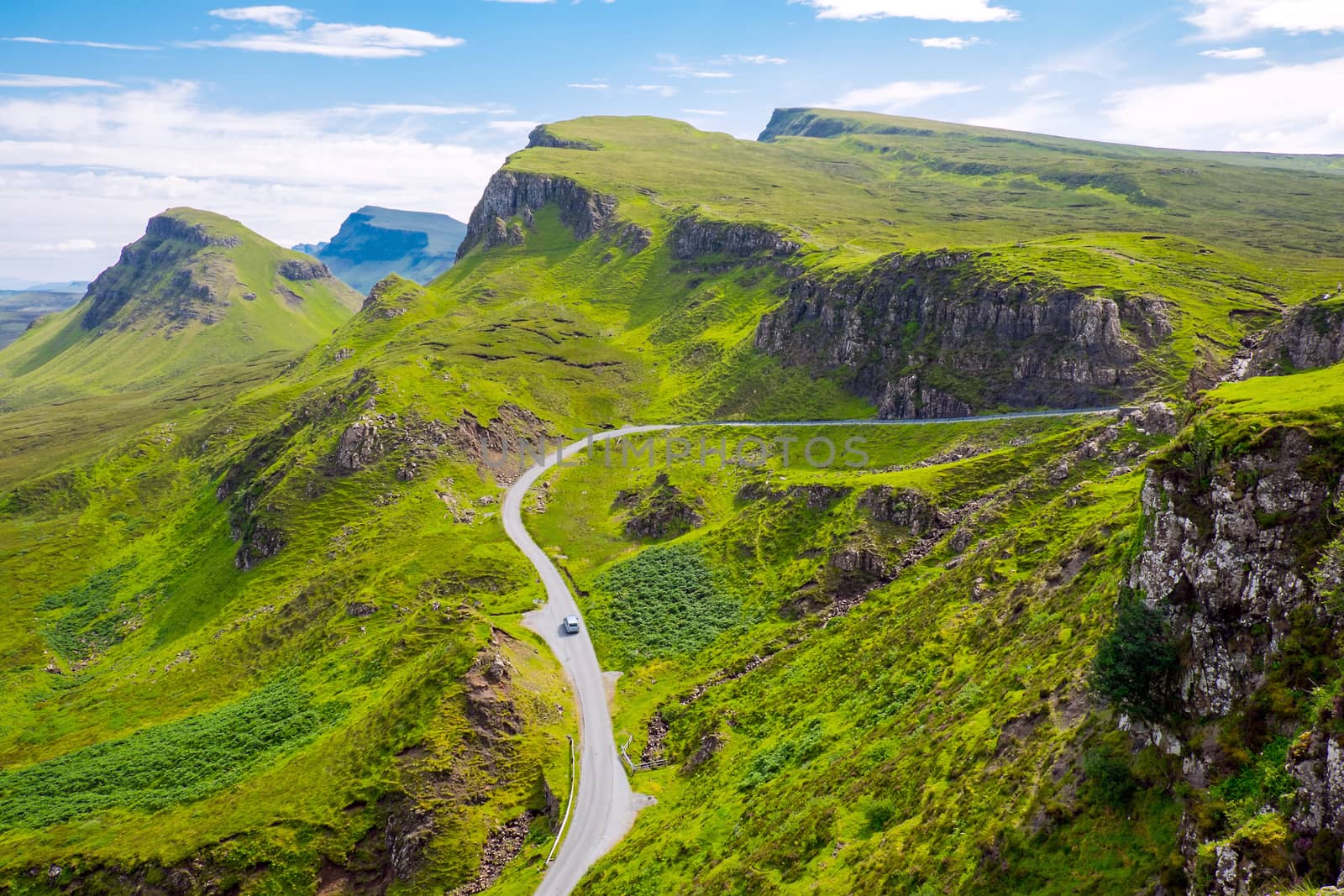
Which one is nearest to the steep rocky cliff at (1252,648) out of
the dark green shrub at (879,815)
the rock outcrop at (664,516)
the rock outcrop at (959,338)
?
the dark green shrub at (879,815)

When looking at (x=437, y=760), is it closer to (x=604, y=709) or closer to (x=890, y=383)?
(x=604, y=709)

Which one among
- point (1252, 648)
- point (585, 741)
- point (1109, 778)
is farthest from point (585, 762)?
point (1252, 648)

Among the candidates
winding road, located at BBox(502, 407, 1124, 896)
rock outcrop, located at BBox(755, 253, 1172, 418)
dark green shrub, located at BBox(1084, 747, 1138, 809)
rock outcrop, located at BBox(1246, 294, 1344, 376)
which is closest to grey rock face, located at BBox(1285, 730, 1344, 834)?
dark green shrub, located at BBox(1084, 747, 1138, 809)

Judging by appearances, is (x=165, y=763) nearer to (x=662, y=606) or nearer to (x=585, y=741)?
(x=585, y=741)

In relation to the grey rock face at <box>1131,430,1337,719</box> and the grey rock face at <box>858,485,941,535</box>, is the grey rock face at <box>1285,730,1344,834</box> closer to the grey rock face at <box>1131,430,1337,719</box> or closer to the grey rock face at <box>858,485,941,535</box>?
the grey rock face at <box>1131,430,1337,719</box>

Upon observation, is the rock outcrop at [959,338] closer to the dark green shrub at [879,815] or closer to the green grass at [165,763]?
the dark green shrub at [879,815]

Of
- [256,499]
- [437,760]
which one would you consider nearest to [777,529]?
[437,760]
